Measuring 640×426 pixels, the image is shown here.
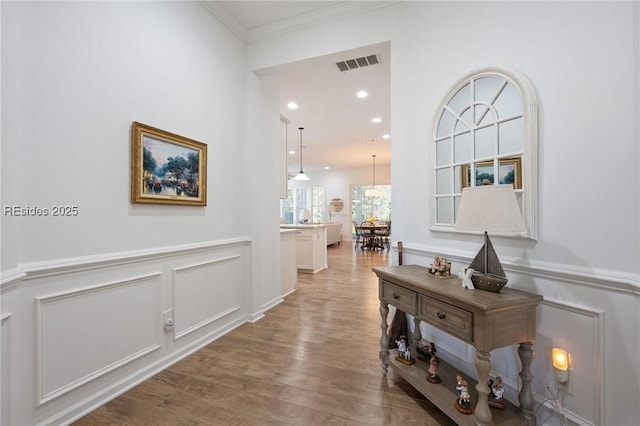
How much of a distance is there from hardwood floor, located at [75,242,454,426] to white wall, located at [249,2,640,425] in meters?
0.69

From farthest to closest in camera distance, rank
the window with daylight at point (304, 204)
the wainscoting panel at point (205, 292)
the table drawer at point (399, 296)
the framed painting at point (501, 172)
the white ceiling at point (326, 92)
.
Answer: the window with daylight at point (304, 204) → the white ceiling at point (326, 92) → the wainscoting panel at point (205, 292) → the table drawer at point (399, 296) → the framed painting at point (501, 172)

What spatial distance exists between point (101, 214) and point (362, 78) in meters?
3.54

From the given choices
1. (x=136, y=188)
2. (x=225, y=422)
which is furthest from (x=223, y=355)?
(x=136, y=188)

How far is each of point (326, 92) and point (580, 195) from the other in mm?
3750

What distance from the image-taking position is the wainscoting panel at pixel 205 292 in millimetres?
2398

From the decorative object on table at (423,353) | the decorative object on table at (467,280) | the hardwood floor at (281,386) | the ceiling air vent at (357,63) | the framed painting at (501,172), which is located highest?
the ceiling air vent at (357,63)

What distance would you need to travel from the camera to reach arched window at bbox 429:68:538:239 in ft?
5.11

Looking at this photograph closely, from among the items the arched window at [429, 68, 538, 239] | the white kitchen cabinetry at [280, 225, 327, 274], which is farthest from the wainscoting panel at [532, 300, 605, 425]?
the white kitchen cabinetry at [280, 225, 327, 274]

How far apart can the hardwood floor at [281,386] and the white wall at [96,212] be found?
0.22 m

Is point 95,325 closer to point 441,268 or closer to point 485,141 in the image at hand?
point 441,268

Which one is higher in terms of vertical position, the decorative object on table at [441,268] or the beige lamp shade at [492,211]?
the beige lamp shade at [492,211]

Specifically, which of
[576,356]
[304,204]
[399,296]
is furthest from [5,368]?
[304,204]

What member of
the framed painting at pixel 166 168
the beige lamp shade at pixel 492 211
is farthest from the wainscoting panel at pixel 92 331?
the beige lamp shade at pixel 492 211

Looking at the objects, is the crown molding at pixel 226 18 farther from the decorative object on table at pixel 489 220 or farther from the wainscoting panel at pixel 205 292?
the decorative object on table at pixel 489 220
